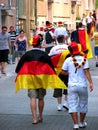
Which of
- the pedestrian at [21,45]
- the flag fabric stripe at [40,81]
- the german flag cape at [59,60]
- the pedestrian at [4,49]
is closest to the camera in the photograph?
the flag fabric stripe at [40,81]

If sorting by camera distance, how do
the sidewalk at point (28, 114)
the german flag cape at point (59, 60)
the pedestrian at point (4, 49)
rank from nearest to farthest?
the sidewalk at point (28, 114)
the german flag cape at point (59, 60)
the pedestrian at point (4, 49)

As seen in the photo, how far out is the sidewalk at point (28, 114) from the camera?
1056 centimetres

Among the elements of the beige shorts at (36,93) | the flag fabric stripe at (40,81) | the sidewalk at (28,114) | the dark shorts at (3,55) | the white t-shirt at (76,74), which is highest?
the white t-shirt at (76,74)

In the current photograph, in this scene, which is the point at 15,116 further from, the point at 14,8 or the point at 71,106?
the point at 14,8

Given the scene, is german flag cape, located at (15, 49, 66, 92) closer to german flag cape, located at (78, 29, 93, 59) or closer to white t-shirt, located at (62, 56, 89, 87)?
white t-shirt, located at (62, 56, 89, 87)

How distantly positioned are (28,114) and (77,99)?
194cm

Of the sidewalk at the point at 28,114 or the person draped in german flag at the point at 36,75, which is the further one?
the person draped in german flag at the point at 36,75

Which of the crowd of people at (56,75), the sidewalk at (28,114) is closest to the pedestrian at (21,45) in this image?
the sidewalk at (28,114)

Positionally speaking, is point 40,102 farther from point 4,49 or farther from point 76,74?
point 4,49

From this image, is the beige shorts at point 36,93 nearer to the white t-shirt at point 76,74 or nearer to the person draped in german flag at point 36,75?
the person draped in german flag at point 36,75

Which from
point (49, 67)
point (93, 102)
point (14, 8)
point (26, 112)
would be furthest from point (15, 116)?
point (14, 8)

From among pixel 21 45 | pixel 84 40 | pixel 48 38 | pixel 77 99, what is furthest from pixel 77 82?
pixel 21 45

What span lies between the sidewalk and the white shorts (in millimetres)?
416

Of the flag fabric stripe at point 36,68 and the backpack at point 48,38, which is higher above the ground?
the flag fabric stripe at point 36,68
